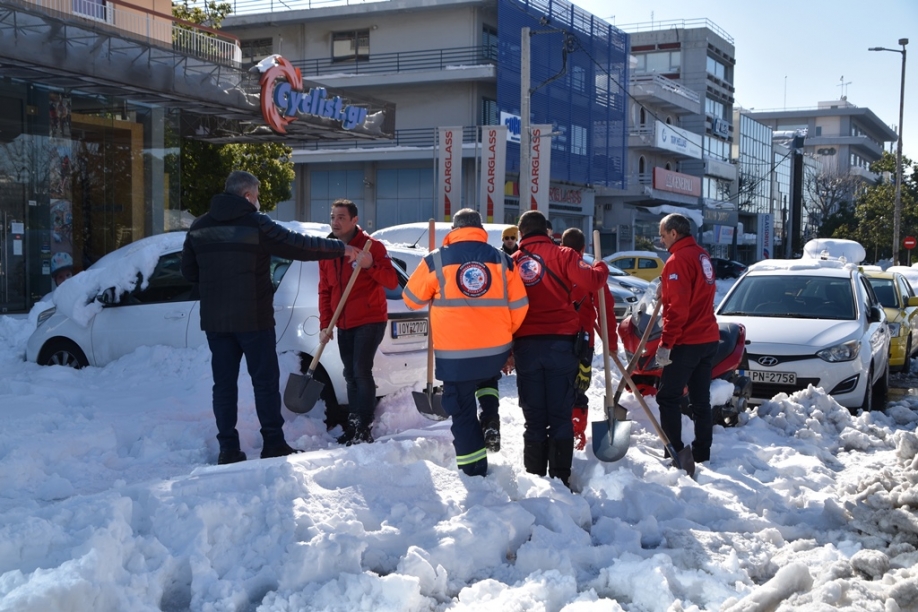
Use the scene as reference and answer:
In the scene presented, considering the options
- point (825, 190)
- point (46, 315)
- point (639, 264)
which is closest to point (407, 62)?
point (639, 264)

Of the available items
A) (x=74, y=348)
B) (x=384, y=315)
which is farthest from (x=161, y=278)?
(x=384, y=315)

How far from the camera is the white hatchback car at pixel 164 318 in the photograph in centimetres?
745

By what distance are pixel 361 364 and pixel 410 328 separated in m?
1.04

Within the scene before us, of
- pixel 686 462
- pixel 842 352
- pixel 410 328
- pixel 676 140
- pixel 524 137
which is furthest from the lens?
pixel 676 140

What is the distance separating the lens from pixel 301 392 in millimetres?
6531

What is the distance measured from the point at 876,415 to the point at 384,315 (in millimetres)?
5197

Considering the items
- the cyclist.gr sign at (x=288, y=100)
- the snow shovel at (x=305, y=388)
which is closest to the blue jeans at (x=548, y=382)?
the snow shovel at (x=305, y=388)

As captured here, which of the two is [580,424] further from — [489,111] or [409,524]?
[489,111]

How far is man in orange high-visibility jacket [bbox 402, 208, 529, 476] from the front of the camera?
5375 mm

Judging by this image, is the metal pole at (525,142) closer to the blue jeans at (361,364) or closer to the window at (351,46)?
the blue jeans at (361,364)

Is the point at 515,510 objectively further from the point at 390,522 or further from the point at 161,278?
the point at 161,278

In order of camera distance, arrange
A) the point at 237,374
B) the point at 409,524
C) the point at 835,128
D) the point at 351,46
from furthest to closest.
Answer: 1. the point at 835,128
2. the point at 351,46
3. the point at 237,374
4. the point at 409,524

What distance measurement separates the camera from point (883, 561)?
4562 mm

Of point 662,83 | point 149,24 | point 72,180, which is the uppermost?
point 662,83
